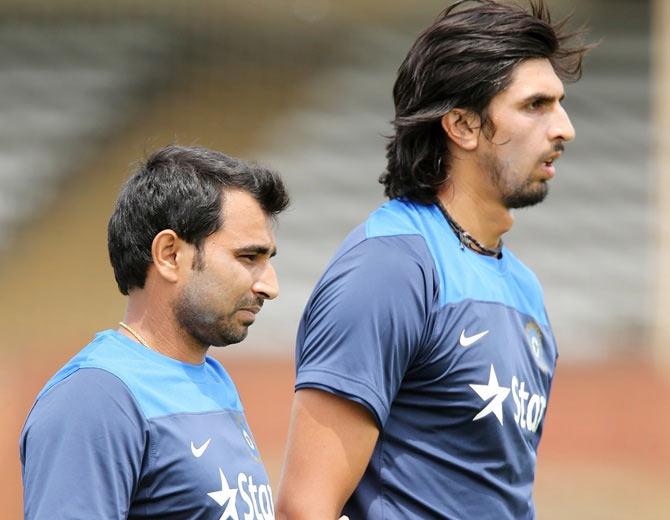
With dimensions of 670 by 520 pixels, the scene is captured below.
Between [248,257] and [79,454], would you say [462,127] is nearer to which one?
[248,257]

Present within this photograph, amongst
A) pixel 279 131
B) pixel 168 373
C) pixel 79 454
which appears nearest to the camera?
pixel 79 454

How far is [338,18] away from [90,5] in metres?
2.05

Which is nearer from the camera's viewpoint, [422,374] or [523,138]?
[422,374]

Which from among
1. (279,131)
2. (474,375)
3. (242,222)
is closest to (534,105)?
(474,375)

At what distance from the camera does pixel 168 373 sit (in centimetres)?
235

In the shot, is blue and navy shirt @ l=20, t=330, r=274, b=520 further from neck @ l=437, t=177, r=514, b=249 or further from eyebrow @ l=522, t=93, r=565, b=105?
eyebrow @ l=522, t=93, r=565, b=105

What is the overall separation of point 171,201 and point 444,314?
2.06 ft

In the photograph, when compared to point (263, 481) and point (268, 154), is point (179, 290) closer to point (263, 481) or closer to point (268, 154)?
point (263, 481)

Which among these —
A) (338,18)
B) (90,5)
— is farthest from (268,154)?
(90,5)

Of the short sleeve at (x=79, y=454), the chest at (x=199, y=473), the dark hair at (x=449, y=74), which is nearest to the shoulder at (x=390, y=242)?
the dark hair at (x=449, y=74)

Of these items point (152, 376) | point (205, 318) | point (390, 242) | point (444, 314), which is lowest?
point (152, 376)

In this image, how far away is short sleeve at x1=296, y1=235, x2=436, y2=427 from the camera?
2512 millimetres

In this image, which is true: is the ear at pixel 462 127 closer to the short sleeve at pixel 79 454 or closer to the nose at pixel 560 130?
the nose at pixel 560 130

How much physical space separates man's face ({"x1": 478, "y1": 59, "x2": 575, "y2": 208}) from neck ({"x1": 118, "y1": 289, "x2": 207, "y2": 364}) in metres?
0.86
